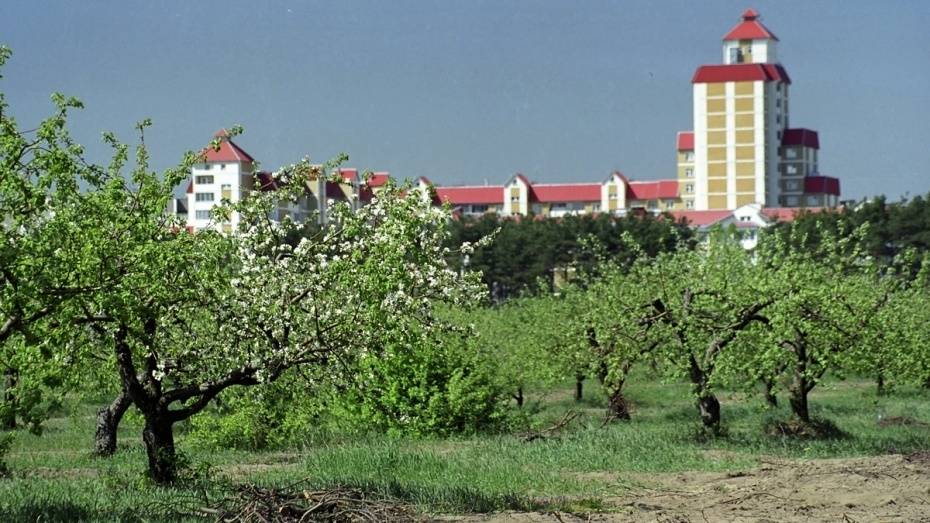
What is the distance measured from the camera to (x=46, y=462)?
82.1 feet

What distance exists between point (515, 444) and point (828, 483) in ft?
24.7

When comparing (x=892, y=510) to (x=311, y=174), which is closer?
(x=892, y=510)

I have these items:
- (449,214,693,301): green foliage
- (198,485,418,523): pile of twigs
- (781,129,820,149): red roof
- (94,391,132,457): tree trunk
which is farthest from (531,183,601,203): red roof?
(198,485,418,523): pile of twigs

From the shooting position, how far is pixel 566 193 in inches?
7298

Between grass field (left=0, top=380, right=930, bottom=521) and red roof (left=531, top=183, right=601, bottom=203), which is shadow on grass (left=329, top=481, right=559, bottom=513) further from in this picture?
red roof (left=531, top=183, right=601, bottom=203)

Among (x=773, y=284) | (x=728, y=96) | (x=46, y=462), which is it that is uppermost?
(x=728, y=96)

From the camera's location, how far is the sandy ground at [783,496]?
16.8m

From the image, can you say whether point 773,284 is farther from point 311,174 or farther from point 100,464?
point 100,464

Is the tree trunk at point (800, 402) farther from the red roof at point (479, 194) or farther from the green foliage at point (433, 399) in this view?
the red roof at point (479, 194)

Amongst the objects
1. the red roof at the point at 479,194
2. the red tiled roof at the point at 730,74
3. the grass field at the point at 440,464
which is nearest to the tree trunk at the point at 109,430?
the grass field at the point at 440,464

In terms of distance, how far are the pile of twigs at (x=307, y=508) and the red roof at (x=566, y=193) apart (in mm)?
168532

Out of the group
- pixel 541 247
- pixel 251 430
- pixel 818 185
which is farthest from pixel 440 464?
pixel 818 185

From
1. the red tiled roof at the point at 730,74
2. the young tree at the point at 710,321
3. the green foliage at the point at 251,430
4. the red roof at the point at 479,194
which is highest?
the red tiled roof at the point at 730,74

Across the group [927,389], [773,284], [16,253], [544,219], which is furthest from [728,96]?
[16,253]
